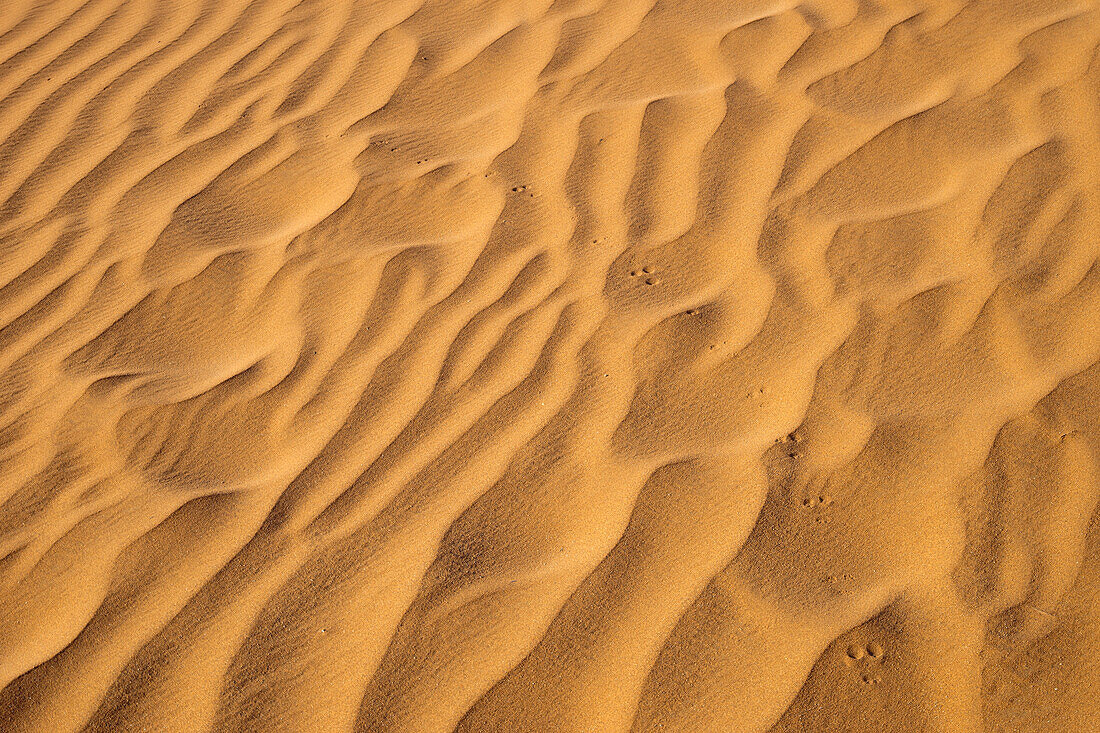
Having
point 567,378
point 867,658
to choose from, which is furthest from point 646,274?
point 867,658

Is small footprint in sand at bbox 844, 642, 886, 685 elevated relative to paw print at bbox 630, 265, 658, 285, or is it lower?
lower

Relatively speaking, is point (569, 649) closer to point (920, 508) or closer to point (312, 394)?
point (920, 508)

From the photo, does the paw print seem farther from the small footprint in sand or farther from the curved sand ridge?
the small footprint in sand

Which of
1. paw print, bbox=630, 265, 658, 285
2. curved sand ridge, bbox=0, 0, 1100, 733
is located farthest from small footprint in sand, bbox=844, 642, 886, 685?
paw print, bbox=630, 265, 658, 285

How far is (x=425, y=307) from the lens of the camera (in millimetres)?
2398

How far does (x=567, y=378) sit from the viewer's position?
7.17 feet

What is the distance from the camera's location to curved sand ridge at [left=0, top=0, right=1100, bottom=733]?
5.64 ft

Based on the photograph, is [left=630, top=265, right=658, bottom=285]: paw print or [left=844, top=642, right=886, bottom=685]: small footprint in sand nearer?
[left=844, top=642, right=886, bottom=685]: small footprint in sand

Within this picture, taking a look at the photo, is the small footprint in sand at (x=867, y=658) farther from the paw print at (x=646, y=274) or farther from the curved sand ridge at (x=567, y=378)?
the paw print at (x=646, y=274)

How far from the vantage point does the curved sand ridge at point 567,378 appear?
5.64 ft

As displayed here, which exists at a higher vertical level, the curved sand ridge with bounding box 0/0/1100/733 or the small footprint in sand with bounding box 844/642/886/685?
the curved sand ridge with bounding box 0/0/1100/733

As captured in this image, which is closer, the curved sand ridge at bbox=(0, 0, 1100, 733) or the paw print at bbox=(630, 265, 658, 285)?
the curved sand ridge at bbox=(0, 0, 1100, 733)

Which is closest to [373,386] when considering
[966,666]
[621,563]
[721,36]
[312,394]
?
[312,394]

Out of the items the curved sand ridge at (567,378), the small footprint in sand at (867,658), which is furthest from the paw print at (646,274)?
the small footprint in sand at (867,658)
